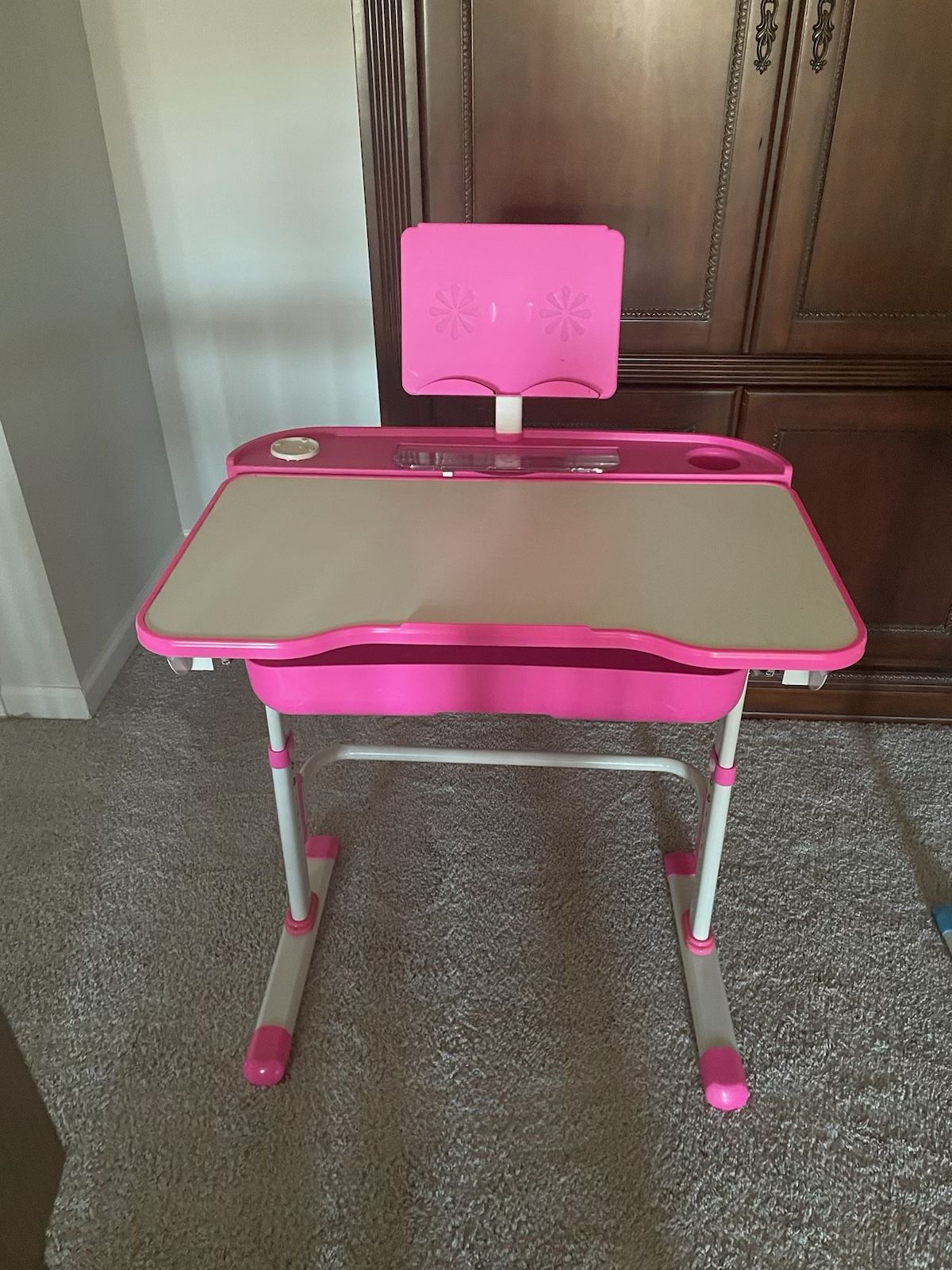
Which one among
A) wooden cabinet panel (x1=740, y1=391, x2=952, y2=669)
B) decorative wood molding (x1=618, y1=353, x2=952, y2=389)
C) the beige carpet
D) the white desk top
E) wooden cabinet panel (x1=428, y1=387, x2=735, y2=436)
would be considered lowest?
the beige carpet

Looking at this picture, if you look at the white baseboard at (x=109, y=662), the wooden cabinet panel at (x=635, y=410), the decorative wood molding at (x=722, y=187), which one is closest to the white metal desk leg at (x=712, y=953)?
the wooden cabinet panel at (x=635, y=410)

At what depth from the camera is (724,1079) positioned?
126 centimetres

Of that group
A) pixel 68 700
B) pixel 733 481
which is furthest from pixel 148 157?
pixel 733 481

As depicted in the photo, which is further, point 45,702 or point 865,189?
point 45,702

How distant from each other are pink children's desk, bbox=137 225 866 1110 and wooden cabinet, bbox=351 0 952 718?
0.33 m

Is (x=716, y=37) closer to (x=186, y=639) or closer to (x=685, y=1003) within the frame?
(x=186, y=639)

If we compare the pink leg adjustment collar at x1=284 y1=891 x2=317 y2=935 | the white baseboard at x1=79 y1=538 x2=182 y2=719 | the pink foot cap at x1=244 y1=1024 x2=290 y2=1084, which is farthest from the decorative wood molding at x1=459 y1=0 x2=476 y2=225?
the pink foot cap at x1=244 y1=1024 x2=290 y2=1084

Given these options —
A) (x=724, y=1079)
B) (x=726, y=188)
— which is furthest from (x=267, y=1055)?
(x=726, y=188)

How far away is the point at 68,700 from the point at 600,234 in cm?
148

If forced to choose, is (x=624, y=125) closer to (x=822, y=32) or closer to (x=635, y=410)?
(x=822, y=32)

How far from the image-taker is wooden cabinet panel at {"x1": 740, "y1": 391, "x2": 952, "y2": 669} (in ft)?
5.40

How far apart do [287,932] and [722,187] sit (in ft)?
4.57

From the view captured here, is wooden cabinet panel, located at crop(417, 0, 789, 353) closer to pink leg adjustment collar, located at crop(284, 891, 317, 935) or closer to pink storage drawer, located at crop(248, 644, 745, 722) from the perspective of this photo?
pink storage drawer, located at crop(248, 644, 745, 722)

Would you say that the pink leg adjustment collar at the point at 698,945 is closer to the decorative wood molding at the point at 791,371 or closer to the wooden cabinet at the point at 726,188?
the wooden cabinet at the point at 726,188
